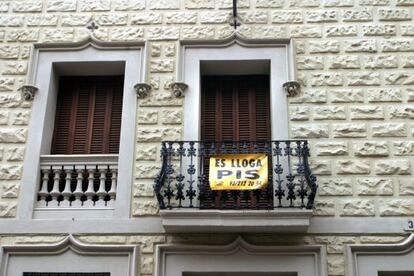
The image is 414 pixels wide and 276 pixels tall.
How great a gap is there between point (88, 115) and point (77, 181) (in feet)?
4.65

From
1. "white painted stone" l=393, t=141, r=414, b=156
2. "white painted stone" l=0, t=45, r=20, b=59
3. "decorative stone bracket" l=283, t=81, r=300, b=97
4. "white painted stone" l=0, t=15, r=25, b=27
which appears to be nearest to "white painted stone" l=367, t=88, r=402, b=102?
"white painted stone" l=393, t=141, r=414, b=156

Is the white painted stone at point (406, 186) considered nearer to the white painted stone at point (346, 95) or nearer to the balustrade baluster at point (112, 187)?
the white painted stone at point (346, 95)

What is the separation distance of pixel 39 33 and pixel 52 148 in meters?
2.21

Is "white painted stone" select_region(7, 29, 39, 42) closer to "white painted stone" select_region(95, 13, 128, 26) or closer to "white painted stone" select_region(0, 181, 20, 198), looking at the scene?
"white painted stone" select_region(95, 13, 128, 26)

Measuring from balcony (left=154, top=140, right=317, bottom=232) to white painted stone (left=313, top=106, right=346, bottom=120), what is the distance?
69 cm

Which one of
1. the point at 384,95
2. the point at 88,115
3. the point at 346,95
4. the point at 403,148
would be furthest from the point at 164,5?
the point at 403,148

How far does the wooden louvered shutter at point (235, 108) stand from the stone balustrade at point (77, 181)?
1825mm

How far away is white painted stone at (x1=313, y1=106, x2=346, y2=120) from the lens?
1029 centimetres

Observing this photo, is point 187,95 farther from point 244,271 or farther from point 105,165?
point 244,271

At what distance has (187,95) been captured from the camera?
10.6 meters

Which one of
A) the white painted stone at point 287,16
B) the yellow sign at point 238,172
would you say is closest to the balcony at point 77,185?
the yellow sign at point 238,172

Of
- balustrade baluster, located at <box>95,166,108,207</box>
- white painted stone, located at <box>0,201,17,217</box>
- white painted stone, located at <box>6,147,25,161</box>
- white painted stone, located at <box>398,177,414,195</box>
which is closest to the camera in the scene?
white painted stone, located at <box>398,177,414,195</box>

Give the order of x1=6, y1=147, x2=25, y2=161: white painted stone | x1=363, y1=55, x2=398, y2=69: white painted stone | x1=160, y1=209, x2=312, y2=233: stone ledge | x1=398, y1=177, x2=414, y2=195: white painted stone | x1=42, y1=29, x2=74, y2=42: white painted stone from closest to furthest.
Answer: x1=160, y1=209, x2=312, y2=233: stone ledge < x1=398, y1=177, x2=414, y2=195: white painted stone < x1=6, y1=147, x2=25, y2=161: white painted stone < x1=363, y1=55, x2=398, y2=69: white painted stone < x1=42, y1=29, x2=74, y2=42: white painted stone

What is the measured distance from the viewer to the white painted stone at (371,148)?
10000mm
